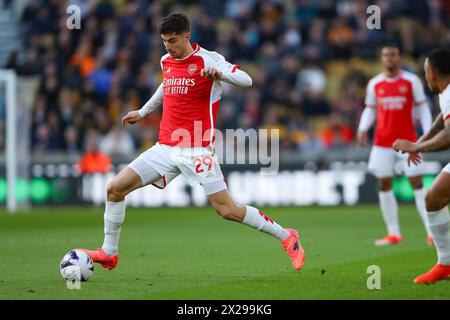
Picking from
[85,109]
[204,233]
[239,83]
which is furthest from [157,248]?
[85,109]

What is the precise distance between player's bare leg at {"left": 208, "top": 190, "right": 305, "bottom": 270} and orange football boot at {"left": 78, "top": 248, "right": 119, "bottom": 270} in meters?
1.02

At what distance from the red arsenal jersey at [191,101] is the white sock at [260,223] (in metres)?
0.72

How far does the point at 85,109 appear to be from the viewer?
22719mm

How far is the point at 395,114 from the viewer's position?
13.1m

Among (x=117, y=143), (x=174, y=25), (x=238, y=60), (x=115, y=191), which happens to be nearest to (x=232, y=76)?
(x=174, y=25)

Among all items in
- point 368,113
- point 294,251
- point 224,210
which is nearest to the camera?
point 224,210

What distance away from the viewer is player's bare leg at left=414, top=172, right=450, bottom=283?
26.5 feet

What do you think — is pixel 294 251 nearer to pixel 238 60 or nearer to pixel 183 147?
pixel 183 147

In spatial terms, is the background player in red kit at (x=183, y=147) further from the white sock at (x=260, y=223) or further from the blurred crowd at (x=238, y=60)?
the blurred crowd at (x=238, y=60)

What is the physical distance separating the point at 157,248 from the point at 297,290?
467cm

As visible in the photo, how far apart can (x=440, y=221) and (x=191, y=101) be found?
2.40 meters

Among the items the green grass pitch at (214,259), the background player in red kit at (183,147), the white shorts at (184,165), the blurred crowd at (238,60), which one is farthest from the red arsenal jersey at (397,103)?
the blurred crowd at (238,60)

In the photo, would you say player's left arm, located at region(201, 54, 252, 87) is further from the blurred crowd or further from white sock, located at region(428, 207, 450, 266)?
the blurred crowd
